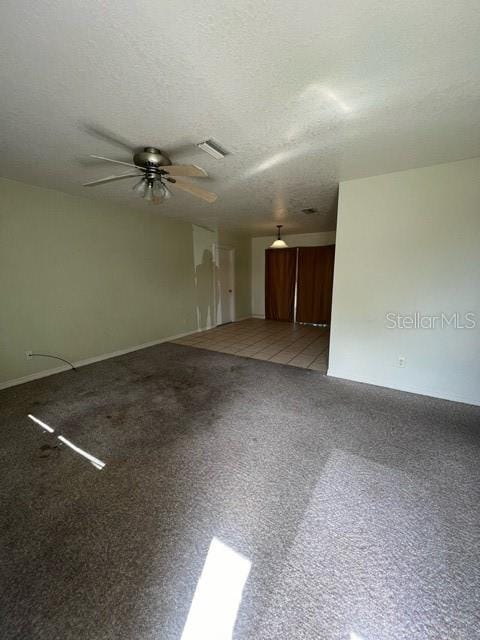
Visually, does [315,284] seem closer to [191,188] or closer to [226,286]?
[226,286]

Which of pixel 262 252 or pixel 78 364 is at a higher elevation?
pixel 262 252

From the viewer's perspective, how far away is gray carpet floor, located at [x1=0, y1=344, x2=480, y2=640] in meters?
0.95

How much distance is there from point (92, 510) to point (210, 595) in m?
0.81

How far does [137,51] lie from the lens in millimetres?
1217

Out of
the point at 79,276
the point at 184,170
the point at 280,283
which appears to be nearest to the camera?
the point at 184,170

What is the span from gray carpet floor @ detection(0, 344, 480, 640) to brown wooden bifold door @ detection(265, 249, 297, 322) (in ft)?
14.4

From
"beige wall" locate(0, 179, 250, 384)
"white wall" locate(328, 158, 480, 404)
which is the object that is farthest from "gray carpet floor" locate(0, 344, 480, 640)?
"beige wall" locate(0, 179, 250, 384)

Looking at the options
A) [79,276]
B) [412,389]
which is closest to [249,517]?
[412,389]

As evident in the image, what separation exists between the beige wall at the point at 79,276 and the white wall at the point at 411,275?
3139 mm

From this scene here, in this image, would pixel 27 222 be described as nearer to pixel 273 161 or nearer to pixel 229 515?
pixel 273 161

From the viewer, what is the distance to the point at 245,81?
4.59 ft

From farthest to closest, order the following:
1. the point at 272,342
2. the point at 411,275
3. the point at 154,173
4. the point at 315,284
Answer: the point at 315,284 → the point at 272,342 → the point at 411,275 → the point at 154,173

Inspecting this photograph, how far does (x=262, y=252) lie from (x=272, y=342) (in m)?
3.20

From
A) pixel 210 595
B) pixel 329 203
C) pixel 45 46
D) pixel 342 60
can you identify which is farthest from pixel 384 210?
pixel 210 595
